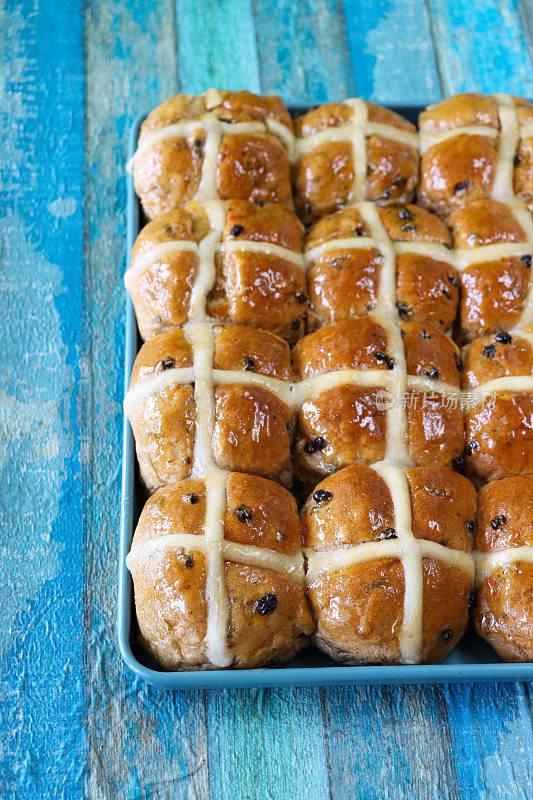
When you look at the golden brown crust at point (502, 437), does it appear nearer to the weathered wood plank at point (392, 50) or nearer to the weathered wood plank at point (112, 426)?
the weathered wood plank at point (112, 426)

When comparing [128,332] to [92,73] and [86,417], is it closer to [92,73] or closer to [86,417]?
[86,417]

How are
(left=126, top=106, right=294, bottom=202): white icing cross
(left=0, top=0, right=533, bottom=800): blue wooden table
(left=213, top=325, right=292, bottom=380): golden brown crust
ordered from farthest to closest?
(left=126, top=106, right=294, bottom=202): white icing cross, (left=213, top=325, right=292, bottom=380): golden brown crust, (left=0, top=0, right=533, bottom=800): blue wooden table

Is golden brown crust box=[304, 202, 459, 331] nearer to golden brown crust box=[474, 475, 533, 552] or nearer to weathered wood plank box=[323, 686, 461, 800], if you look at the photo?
golden brown crust box=[474, 475, 533, 552]

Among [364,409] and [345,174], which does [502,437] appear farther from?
[345,174]

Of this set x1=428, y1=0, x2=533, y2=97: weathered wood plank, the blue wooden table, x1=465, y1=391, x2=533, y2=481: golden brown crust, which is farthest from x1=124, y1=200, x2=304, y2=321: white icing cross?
x1=428, y1=0, x2=533, y2=97: weathered wood plank

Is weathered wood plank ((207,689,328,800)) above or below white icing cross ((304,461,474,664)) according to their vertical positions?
below

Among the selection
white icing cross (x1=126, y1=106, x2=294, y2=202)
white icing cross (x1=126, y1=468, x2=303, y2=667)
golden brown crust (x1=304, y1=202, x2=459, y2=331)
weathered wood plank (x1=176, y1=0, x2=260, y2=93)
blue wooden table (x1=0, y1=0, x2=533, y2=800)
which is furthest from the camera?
weathered wood plank (x1=176, y1=0, x2=260, y2=93)
